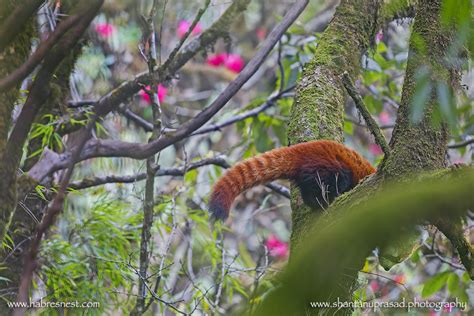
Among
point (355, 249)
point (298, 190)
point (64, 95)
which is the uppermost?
point (64, 95)

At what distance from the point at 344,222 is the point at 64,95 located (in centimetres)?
241

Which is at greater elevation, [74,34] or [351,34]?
[351,34]

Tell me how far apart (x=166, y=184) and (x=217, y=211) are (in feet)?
7.96

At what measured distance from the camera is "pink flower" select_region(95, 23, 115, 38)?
439cm

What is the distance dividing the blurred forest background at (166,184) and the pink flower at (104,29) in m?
0.01

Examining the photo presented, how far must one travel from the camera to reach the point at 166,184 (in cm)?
469

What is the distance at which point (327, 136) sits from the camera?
259 centimetres

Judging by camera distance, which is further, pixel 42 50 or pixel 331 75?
pixel 331 75

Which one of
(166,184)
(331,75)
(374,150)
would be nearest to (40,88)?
(331,75)

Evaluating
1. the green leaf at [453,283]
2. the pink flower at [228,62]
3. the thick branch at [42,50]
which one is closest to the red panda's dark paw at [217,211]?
the thick branch at [42,50]

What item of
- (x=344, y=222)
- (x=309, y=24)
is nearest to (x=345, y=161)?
(x=344, y=222)

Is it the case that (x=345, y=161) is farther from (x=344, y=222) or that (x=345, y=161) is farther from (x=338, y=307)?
(x=344, y=222)

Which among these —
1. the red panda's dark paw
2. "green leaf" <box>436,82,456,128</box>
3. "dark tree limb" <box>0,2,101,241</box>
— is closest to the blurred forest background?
"green leaf" <box>436,82,456,128</box>

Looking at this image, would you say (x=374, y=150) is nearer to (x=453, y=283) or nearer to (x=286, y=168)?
(x=453, y=283)
